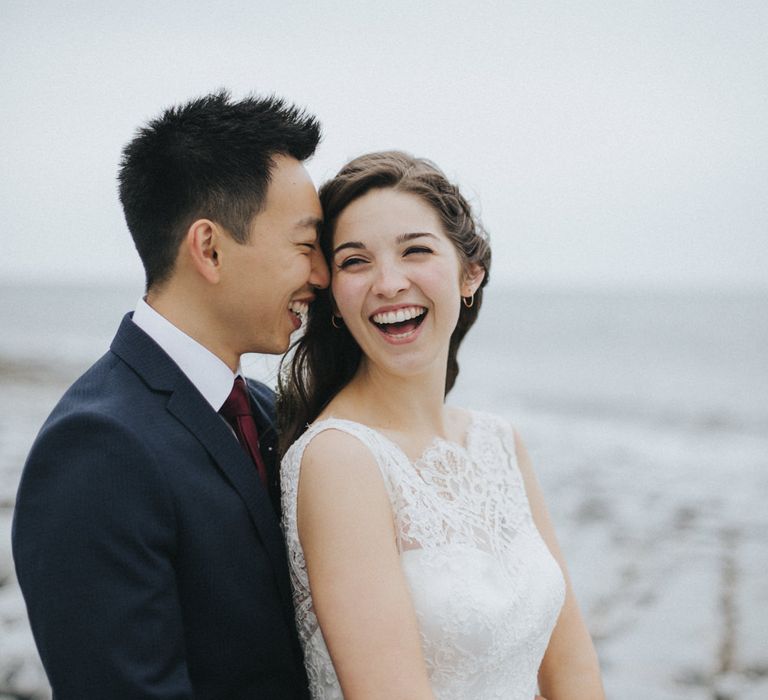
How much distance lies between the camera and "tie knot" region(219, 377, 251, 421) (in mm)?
2518

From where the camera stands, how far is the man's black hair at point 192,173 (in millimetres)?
2461

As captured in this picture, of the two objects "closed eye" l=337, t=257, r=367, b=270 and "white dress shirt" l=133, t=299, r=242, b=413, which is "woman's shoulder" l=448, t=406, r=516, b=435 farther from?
"white dress shirt" l=133, t=299, r=242, b=413

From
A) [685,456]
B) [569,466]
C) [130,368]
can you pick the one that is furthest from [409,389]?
[685,456]

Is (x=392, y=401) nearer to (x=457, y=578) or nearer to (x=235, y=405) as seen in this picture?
(x=235, y=405)

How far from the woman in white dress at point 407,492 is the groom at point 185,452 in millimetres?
134

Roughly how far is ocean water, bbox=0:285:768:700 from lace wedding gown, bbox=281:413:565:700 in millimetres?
711

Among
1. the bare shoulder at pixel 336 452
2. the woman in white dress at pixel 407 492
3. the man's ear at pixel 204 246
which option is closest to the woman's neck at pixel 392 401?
the woman in white dress at pixel 407 492

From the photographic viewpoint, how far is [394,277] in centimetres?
251

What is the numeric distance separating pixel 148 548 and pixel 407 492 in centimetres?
76

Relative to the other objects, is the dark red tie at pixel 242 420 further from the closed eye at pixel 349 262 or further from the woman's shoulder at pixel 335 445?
the closed eye at pixel 349 262

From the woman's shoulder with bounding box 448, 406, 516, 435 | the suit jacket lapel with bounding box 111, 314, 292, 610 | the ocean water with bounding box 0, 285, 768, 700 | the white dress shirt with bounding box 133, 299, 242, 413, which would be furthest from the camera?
the ocean water with bounding box 0, 285, 768, 700

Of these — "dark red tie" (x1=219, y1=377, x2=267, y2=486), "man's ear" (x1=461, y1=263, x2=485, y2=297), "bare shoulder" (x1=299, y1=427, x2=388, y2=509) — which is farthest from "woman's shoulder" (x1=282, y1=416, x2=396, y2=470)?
"man's ear" (x1=461, y1=263, x2=485, y2=297)

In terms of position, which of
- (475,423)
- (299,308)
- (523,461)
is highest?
(299,308)

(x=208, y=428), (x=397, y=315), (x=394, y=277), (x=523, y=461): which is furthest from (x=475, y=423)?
(x=208, y=428)
